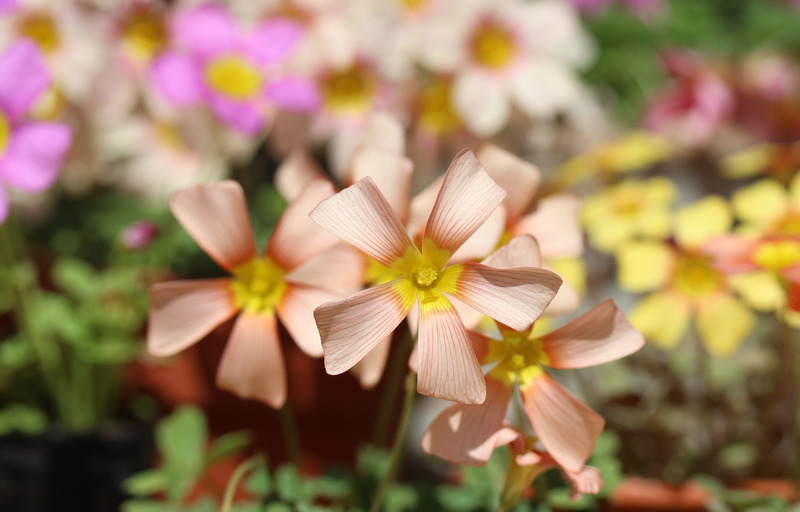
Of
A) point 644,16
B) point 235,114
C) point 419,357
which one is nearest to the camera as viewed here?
point 419,357

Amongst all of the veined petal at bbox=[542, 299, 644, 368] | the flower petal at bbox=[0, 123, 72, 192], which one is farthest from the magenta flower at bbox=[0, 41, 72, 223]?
the veined petal at bbox=[542, 299, 644, 368]

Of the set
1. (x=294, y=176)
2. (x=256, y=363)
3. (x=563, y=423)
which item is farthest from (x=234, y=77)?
(x=563, y=423)

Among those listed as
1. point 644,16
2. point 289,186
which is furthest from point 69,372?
point 644,16

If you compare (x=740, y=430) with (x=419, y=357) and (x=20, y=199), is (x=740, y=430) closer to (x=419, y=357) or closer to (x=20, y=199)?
(x=419, y=357)

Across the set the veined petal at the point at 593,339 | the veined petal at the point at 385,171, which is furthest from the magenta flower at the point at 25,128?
the veined petal at the point at 593,339

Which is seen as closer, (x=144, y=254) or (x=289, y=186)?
(x=289, y=186)

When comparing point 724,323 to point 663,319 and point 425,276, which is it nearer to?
point 663,319
